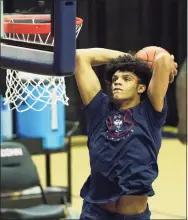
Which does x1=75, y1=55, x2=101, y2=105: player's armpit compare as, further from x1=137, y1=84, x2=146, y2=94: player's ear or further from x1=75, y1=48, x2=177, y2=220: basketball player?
x1=137, y1=84, x2=146, y2=94: player's ear

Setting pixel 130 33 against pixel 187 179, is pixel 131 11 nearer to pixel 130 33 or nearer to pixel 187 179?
pixel 130 33

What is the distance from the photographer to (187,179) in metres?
5.71

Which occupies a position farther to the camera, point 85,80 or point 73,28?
point 85,80

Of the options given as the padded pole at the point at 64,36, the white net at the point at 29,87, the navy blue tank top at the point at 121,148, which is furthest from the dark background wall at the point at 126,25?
the padded pole at the point at 64,36

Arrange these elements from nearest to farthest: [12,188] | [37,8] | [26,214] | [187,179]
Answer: [37,8] → [26,214] → [12,188] → [187,179]

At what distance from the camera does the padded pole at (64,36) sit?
1681 millimetres

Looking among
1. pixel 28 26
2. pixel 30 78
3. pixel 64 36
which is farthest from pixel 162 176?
pixel 64 36

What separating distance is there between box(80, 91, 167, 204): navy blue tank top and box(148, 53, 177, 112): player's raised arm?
52 millimetres

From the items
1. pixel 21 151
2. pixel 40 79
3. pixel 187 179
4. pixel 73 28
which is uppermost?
pixel 73 28

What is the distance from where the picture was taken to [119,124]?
2711 mm

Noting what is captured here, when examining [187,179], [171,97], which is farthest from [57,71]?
[171,97]

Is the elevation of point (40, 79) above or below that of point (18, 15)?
below

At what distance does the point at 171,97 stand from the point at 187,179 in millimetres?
1679

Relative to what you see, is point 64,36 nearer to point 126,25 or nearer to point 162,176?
point 126,25
